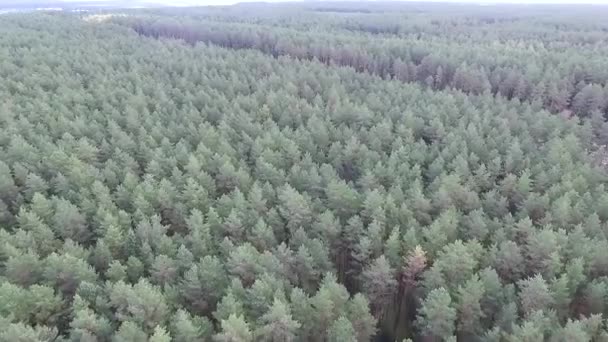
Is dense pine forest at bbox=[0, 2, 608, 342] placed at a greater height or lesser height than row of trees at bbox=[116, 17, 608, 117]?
lesser

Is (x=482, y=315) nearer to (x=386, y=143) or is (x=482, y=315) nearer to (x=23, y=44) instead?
(x=386, y=143)

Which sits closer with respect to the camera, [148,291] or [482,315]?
[148,291]

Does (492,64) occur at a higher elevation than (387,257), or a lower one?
higher

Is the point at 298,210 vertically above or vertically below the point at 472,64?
below

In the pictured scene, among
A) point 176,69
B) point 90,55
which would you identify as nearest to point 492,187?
point 176,69

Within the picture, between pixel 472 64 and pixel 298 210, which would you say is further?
pixel 472 64

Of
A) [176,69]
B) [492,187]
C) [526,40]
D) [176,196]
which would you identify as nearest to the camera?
[176,196]

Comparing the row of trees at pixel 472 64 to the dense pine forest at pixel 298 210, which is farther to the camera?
the row of trees at pixel 472 64

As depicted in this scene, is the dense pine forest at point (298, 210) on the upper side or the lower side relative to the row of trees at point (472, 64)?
lower
